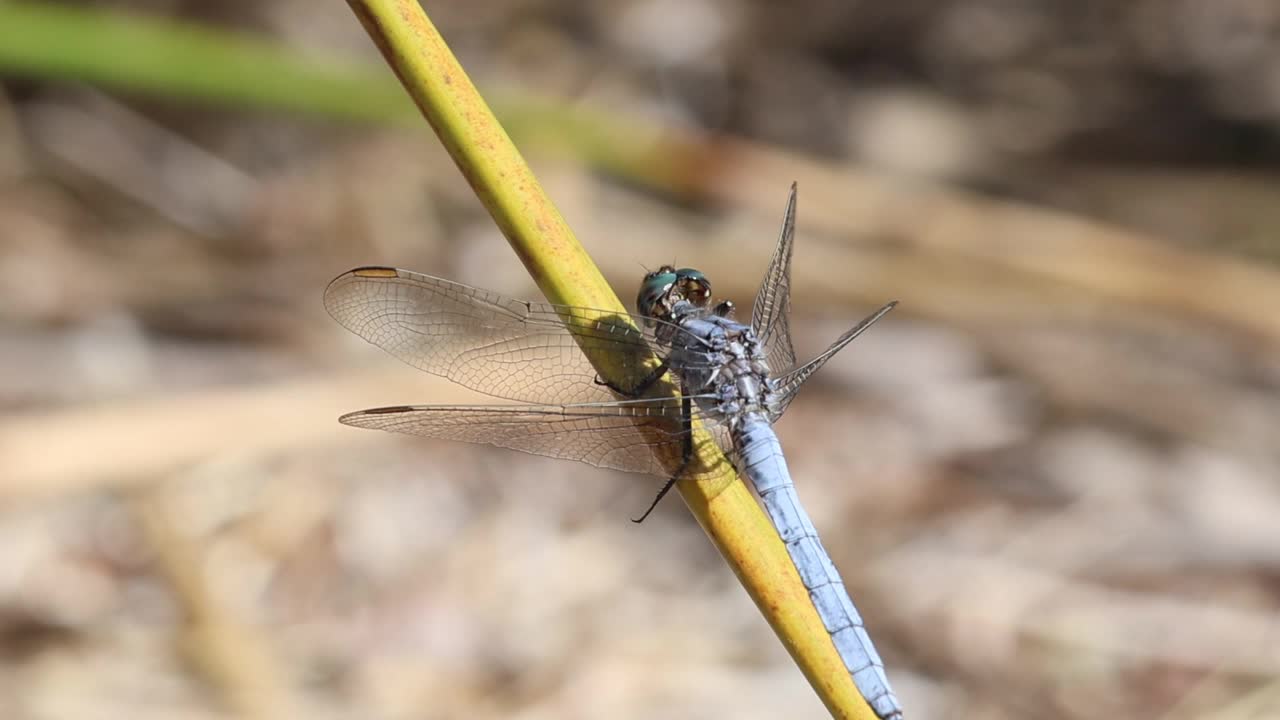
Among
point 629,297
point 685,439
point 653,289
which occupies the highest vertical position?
point 629,297

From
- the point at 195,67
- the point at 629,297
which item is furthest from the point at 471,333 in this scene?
the point at 629,297

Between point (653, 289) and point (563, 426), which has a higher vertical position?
point (653, 289)

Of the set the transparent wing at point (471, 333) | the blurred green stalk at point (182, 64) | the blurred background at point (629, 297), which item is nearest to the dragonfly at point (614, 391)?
the transparent wing at point (471, 333)

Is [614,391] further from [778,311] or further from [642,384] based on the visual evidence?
[778,311]

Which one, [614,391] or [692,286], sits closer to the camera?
[614,391]

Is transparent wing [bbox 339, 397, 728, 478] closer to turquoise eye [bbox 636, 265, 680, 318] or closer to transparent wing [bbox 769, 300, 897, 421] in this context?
transparent wing [bbox 769, 300, 897, 421]

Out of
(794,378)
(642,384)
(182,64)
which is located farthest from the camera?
(182,64)

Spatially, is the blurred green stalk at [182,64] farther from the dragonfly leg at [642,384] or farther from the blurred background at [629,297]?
the dragonfly leg at [642,384]

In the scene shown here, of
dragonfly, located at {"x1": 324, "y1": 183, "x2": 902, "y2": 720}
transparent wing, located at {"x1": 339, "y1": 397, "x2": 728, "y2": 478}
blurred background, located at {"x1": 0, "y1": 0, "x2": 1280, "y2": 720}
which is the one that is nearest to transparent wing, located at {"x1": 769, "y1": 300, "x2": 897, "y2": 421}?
dragonfly, located at {"x1": 324, "y1": 183, "x2": 902, "y2": 720}

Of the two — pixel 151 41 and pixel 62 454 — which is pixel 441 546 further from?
pixel 151 41
